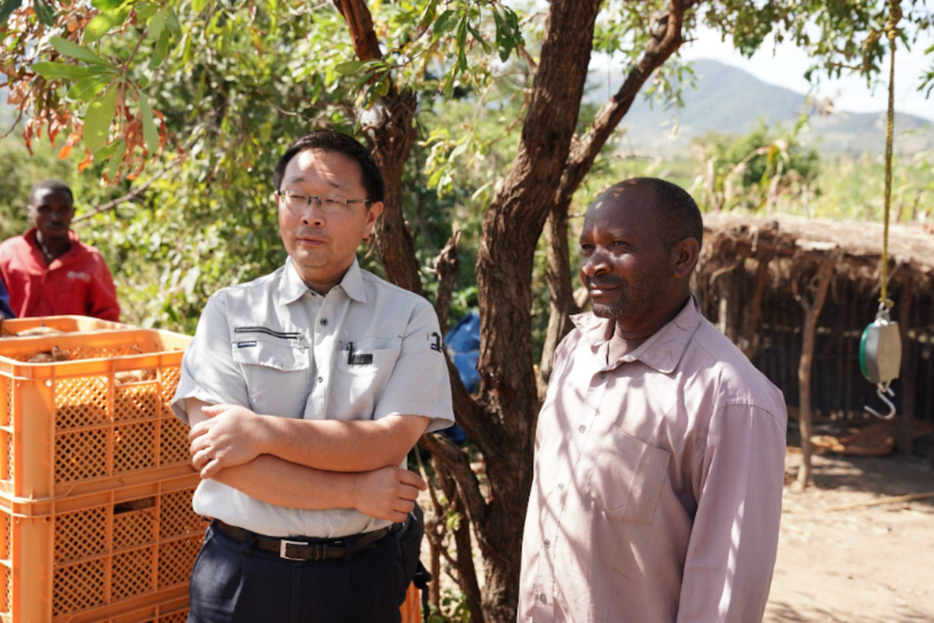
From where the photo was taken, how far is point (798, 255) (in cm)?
859

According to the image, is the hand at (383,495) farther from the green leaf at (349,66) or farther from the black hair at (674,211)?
the green leaf at (349,66)

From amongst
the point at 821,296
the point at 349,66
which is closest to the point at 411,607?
the point at 349,66

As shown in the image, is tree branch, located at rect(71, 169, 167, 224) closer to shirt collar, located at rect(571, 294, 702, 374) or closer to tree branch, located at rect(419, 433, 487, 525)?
tree branch, located at rect(419, 433, 487, 525)

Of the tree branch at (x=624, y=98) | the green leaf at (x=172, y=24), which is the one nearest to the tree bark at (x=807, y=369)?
the tree branch at (x=624, y=98)

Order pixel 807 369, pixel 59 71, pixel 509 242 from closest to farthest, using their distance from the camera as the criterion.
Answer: pixel 59 71
pixel 509 242
pixel 807 369

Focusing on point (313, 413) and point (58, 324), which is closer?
point (313, 413)

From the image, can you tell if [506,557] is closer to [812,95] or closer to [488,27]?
[488,27]

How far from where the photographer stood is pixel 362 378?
206 centimetres

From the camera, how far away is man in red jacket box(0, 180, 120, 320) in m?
4.36

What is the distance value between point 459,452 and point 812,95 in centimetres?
Result: 319

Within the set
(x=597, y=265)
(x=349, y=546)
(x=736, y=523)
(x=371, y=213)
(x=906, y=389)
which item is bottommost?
(x=906, y=389)

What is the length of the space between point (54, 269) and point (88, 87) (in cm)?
305

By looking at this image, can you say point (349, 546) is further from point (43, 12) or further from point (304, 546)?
point (43, 12)

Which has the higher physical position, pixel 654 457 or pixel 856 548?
pixel 654 457
